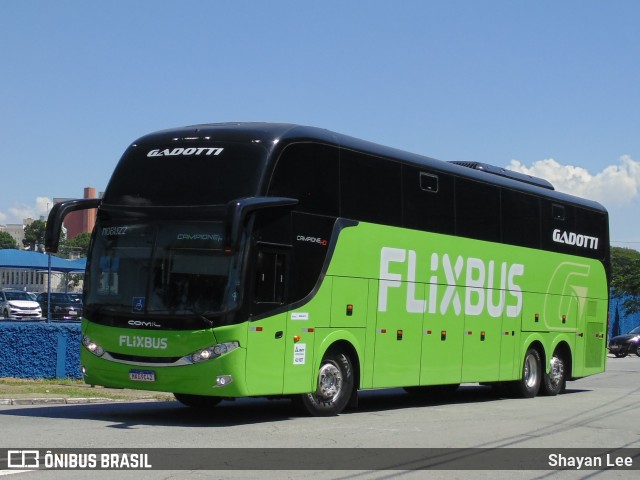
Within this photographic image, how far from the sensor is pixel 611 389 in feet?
82.1

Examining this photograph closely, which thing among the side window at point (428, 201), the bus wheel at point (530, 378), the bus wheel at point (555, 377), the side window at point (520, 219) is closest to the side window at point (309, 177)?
the side window at point (428, 201)

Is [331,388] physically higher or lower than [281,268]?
lower

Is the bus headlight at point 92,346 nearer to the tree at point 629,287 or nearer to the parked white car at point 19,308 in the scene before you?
the parked white car at point 19,308

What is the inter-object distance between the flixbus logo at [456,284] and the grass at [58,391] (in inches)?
206

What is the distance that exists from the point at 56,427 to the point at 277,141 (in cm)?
480

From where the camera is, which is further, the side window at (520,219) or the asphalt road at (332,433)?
the side window at (520,219)

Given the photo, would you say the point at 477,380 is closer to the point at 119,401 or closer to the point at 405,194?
the point at 405,194

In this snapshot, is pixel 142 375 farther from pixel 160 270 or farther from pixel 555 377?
pixel 555 377

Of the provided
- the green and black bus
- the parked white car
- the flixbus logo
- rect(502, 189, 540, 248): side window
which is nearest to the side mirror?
the green and black bus

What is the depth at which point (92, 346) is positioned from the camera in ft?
48.2


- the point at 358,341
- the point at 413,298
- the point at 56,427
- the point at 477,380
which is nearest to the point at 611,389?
the point at 477,380

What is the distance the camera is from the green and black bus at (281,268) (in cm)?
1391

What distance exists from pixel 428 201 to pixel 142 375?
20.7 feet

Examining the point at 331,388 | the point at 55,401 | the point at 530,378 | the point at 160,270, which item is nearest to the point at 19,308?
the point at 55,401
